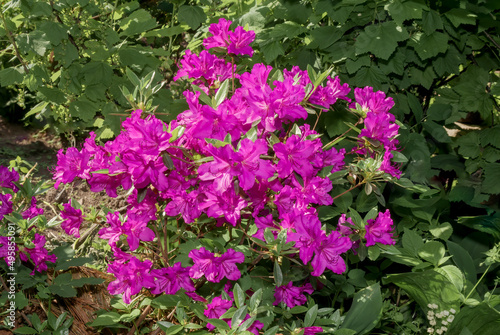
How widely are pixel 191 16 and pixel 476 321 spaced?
6.46ft

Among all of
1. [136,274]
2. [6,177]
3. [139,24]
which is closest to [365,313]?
[136,274]

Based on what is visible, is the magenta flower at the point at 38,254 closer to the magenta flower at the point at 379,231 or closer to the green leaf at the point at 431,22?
the magenta flower at the point at 379,231

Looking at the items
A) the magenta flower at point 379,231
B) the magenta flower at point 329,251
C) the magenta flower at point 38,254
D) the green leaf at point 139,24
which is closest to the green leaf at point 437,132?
the magenta flower at point 379,231

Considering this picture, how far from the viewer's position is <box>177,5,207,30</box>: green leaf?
8.95ft

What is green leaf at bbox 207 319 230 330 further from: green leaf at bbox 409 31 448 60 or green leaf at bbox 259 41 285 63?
green leaf at bbox 409 31 448 60

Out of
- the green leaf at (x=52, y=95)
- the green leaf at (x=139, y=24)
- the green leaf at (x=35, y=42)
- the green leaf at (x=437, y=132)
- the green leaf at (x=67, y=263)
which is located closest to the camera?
the green leaf at (x=67, y=263)

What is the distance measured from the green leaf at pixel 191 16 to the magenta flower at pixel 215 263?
Answer: 1609 mm

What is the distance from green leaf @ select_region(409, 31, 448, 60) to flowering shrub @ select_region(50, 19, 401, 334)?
658 millimetres

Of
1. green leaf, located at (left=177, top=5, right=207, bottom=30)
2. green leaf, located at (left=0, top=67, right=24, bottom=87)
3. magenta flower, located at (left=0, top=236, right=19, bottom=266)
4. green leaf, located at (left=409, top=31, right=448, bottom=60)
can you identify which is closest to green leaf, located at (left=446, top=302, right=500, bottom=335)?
green leaf, located at (left=409, top=31, right=448, bottom=60)

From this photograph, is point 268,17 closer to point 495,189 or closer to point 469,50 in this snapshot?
point 469,50

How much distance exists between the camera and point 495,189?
90.4 inches

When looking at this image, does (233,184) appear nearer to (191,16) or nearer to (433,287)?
(433,287)

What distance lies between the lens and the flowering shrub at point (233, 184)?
1.32 m

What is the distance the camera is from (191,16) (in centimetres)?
275
